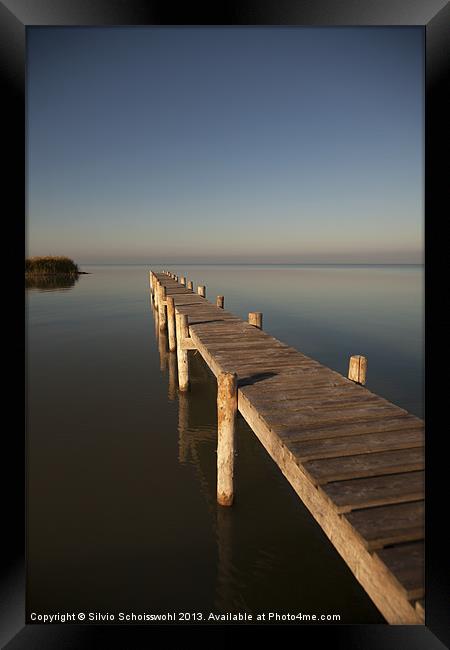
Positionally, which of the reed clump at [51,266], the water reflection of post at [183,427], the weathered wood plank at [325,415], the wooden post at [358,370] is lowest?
the water reflection of post at [183,427]

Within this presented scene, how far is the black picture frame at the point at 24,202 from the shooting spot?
2.46 metres

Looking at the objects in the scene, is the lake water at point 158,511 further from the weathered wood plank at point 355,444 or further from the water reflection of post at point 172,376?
the weathered wood plank at point 355,444

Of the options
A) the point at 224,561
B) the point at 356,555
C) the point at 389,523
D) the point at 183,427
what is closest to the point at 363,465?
the point at 389,523

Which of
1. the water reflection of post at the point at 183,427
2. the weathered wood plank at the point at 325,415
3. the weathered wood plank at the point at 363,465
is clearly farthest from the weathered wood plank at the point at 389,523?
the water reflection of post at the point at 183,427

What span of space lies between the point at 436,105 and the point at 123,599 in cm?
565

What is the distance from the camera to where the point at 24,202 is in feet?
8.91

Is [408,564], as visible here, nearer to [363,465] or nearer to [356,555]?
[356,555]

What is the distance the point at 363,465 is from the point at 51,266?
179 ft

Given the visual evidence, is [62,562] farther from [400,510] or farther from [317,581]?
[400,510]

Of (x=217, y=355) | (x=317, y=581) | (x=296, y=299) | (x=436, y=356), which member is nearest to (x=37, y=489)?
(x=217, y=355)

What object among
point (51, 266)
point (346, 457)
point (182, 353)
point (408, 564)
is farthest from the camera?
point (51, 266)

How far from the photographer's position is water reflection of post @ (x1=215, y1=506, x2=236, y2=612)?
4.30 m

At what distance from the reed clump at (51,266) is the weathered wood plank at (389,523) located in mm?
53681

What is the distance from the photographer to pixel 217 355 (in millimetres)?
7504
